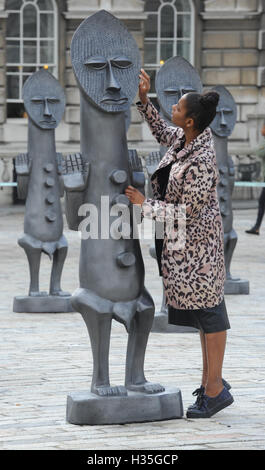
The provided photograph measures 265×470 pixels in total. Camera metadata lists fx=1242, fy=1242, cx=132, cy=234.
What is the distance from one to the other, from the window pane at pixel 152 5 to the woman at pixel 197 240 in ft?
62.2

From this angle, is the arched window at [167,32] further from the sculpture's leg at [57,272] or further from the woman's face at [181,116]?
the woman's face at [181,116]

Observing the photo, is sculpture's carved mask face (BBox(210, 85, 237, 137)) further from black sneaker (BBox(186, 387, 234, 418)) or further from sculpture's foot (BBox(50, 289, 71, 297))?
black sneaker (BBox(186, 387, 234, 418))

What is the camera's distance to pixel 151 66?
82.4 feet

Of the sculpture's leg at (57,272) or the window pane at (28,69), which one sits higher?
the sculpture's leg at (57,272)

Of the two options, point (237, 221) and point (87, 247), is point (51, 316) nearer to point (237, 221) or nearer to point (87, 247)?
point (87, 247)

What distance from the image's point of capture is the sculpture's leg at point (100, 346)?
607 cm

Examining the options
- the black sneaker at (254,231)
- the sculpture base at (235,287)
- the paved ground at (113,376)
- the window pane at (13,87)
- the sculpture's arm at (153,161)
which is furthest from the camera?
the window pane at (13,87)

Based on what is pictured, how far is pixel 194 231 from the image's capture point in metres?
6.03

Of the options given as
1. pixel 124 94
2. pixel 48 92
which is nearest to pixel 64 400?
pixel 124 94

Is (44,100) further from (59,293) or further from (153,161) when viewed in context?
(153,161)

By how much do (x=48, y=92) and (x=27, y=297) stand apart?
1706 mm

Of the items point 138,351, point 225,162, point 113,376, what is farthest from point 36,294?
point 138,351

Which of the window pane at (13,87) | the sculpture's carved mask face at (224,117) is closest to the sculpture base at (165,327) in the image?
the sculpture's carved mask face at (224,117)

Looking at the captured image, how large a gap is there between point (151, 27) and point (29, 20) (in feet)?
8.58
